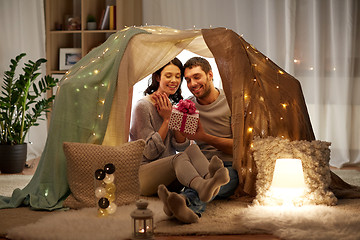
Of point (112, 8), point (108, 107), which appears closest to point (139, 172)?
point (108, 107)

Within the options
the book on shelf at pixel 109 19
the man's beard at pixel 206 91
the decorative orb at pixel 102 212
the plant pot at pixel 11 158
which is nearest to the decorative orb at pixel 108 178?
the decorative orb at pixel 102 212

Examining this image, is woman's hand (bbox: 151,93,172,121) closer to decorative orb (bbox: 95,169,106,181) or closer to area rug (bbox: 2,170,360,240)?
area rug (bbox: 2,170,360,240)

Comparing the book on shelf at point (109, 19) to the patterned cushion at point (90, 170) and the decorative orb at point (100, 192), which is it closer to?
the patterned cushion at point (90, 170)

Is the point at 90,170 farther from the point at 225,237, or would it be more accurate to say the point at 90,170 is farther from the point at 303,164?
the point at 303,164

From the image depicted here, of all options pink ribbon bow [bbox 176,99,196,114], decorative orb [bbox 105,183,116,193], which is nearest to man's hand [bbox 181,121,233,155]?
pink ribbon bow [bbox 176,99,196,114]

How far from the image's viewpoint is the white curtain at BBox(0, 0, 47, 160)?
539 centimetres

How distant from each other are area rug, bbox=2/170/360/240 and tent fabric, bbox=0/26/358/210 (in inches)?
13.1

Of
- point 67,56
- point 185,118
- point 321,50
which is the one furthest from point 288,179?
point 67,56

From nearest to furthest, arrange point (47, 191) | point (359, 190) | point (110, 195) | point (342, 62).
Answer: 1. point (110, 195)
2. point (47, 191)
3. point (359, 190)
4. point (342, 62)

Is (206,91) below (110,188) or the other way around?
the other way around

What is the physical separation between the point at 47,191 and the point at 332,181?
5.46 ft

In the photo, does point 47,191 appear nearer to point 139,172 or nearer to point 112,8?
point 139,172

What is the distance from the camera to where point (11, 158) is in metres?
4.42

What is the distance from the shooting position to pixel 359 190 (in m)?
3.21
